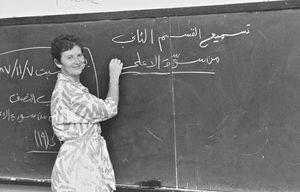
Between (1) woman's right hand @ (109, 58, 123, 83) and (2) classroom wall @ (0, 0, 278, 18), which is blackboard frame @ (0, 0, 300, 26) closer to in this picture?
(2) classroom wall @ (0, 0, 278, 18)

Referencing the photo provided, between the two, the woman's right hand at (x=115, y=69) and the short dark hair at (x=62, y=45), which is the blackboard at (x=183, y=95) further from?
the short dark hair at (x=62, y=45)

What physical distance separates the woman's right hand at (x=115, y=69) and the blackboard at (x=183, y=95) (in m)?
0.04

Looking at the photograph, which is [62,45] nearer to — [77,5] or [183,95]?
[77,5]

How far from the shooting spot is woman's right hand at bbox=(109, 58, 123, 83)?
2660 millimetres

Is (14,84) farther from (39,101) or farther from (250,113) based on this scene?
(250,113)

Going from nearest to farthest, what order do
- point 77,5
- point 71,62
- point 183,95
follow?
point 71,62 → point 183,95 → point 77,5

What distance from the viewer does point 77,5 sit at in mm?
2842

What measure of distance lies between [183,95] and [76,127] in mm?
625

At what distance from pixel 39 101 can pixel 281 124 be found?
1.47m

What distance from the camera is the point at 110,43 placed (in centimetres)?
275

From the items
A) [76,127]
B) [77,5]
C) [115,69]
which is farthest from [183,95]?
[77,5]

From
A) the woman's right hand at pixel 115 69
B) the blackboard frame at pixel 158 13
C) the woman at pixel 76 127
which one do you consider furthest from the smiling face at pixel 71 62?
the blackboard frame at pixel 158 13

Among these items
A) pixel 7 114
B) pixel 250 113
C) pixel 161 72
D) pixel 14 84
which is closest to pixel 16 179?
pixel 7 114

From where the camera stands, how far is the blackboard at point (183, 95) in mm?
2451
